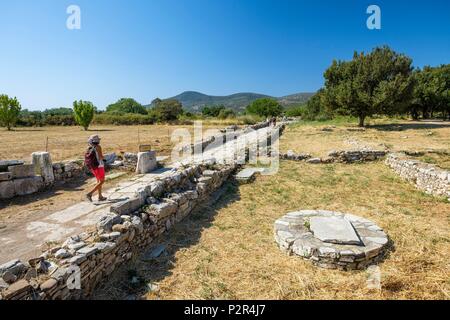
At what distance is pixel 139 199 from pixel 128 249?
1131 millimetres

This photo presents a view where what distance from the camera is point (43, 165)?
283 inches

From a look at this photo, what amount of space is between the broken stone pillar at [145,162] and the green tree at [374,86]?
1929cm

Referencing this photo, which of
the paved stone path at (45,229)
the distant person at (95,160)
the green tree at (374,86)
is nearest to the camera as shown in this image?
the paved stone path at (45,229)

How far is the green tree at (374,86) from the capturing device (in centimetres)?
2208

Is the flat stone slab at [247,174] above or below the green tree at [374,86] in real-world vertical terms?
below

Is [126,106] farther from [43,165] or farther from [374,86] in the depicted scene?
[43,165]

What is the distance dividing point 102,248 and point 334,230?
373 cm

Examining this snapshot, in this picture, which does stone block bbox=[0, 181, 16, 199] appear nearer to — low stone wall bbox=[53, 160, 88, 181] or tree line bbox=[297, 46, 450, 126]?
low stone wall bbox=[53, 160, 88, 181]

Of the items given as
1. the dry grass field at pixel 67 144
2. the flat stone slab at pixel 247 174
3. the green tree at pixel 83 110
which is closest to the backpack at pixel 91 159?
the flat stone slab at pixel 247 174

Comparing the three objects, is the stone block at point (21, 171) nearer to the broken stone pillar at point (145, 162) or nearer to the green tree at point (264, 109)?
the broken stone pillar at point (145, 162)

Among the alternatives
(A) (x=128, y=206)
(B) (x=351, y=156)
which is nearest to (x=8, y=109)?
(A) (x=128, y=206)

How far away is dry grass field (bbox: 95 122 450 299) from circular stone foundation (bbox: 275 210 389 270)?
153 mm

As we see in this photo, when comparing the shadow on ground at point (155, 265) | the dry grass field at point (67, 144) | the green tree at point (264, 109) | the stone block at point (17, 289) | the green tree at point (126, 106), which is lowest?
the shadow on ground at point (155, 265)

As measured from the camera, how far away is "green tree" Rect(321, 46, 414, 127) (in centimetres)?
2208
